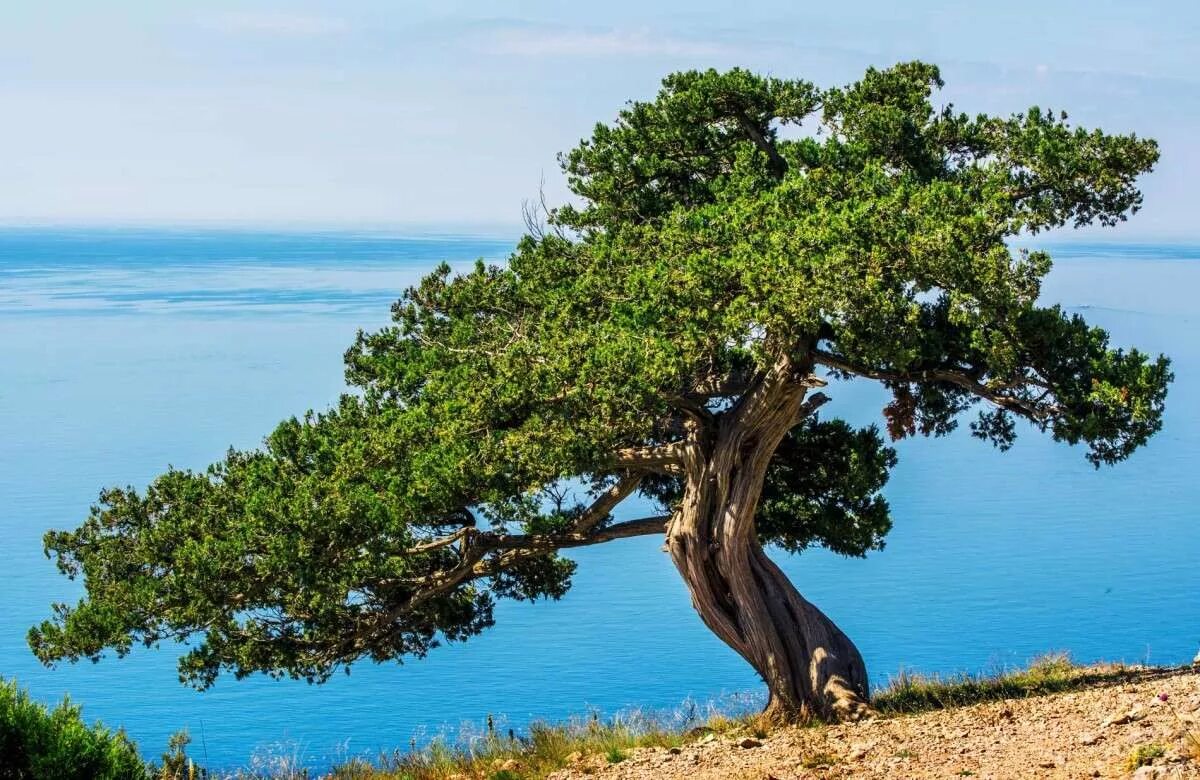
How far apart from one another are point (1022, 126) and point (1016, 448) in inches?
1558

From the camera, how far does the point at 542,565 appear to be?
17422 mm

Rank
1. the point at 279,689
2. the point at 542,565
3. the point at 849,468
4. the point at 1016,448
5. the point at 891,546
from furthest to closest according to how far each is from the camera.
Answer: the point at 1016,448 < the point at 891,546 < the point at 279,689 < the point at 542,565 < the point at 849,468

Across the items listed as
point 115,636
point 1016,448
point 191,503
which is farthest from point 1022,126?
point 1016,448

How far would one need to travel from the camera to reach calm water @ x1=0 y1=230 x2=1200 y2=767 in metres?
27.8

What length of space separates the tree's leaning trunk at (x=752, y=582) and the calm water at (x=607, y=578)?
9148 mm

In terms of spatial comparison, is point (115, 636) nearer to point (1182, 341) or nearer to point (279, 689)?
point (279, 689)

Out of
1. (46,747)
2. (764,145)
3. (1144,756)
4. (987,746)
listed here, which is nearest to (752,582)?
(987,746)

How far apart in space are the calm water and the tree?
8158 mm

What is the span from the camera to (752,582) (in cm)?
1589

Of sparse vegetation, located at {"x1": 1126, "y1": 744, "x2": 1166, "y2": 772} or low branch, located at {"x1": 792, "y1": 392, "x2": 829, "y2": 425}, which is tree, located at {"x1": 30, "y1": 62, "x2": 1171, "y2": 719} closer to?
low branch, located at {"x1": 792, "y1": 392, "x2": 829, "y2": 425}

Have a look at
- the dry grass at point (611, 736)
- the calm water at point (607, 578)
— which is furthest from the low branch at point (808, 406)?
the calm water at point (607, 578)

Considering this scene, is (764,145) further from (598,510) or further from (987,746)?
(987,746)

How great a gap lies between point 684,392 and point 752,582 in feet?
7.92

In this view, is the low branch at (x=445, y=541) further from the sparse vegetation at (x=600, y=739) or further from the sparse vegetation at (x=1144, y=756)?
the sparse vegetation at (x=1144, y=756)
